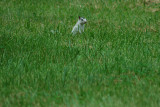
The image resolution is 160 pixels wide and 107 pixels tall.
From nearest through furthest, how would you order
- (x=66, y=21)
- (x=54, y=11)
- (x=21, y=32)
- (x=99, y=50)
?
1. (x=99, y=50)
2. (x=21, y=32)
3. (x=66, y=21)
4. (x=54, y=11)

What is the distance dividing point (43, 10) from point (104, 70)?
20.5 ft

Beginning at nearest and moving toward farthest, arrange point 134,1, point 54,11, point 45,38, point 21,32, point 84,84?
point 84,84 < point 45,38 < point 21,32 < point 54,11 < point 134,1

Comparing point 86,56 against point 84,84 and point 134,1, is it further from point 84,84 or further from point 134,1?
point 134,1

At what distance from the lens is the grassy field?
4.17m

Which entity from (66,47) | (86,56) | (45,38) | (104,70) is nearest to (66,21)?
(45,38)

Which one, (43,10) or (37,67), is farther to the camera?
(43,10)

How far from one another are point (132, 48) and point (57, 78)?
2.20 meters

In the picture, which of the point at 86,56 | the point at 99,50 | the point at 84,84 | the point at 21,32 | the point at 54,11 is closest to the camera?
the point at 84,84

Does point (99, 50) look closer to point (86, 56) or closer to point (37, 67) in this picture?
point (86, 56)

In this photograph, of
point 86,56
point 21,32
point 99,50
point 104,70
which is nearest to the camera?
point 104,70

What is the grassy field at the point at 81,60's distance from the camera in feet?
13.7

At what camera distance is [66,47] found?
653 cm

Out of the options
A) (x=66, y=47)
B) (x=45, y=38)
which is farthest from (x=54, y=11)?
(x=66, y=47)

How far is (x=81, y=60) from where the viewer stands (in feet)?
18.7
